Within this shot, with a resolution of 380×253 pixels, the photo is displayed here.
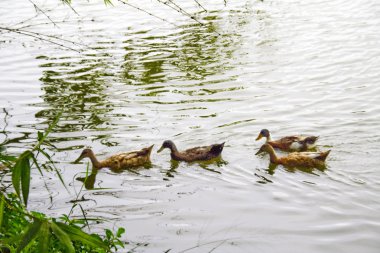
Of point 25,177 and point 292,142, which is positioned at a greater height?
point 25,177

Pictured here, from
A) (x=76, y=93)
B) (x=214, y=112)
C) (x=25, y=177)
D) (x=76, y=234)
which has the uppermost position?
(x=25, y=177)

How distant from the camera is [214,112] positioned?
10.6m

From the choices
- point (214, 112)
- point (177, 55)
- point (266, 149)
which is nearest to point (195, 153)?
point (266, 149)

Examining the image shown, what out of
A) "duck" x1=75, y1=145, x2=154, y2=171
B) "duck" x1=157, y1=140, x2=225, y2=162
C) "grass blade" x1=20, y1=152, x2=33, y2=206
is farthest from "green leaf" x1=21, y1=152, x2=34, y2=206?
"duck" x1=157, y1=140, x2=225, y2=162

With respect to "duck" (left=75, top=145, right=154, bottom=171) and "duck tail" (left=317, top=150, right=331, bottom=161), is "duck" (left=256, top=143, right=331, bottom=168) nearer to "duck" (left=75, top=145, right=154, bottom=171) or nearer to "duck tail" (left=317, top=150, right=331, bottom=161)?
"duck tail" (left=317, top=150, right=331, bottom=161)

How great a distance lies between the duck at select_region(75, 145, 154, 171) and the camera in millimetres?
8711

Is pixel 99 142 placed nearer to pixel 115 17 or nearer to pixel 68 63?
pixel 68 63

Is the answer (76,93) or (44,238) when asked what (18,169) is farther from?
(76,93)

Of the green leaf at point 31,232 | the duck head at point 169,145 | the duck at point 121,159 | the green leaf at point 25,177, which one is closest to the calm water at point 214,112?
the duck at point 121,159

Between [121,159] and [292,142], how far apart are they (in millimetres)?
2667

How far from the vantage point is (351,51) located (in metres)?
13.4

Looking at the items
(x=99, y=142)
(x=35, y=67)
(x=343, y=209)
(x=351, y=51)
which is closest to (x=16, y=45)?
(x=35, y=67)

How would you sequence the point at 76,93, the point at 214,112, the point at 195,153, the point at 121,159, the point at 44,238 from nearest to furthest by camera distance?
the point at 44,238 < the point at 121,159 < the point at 195,153 < the point at 214,112 < the point at 76,93

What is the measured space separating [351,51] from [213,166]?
598cm
